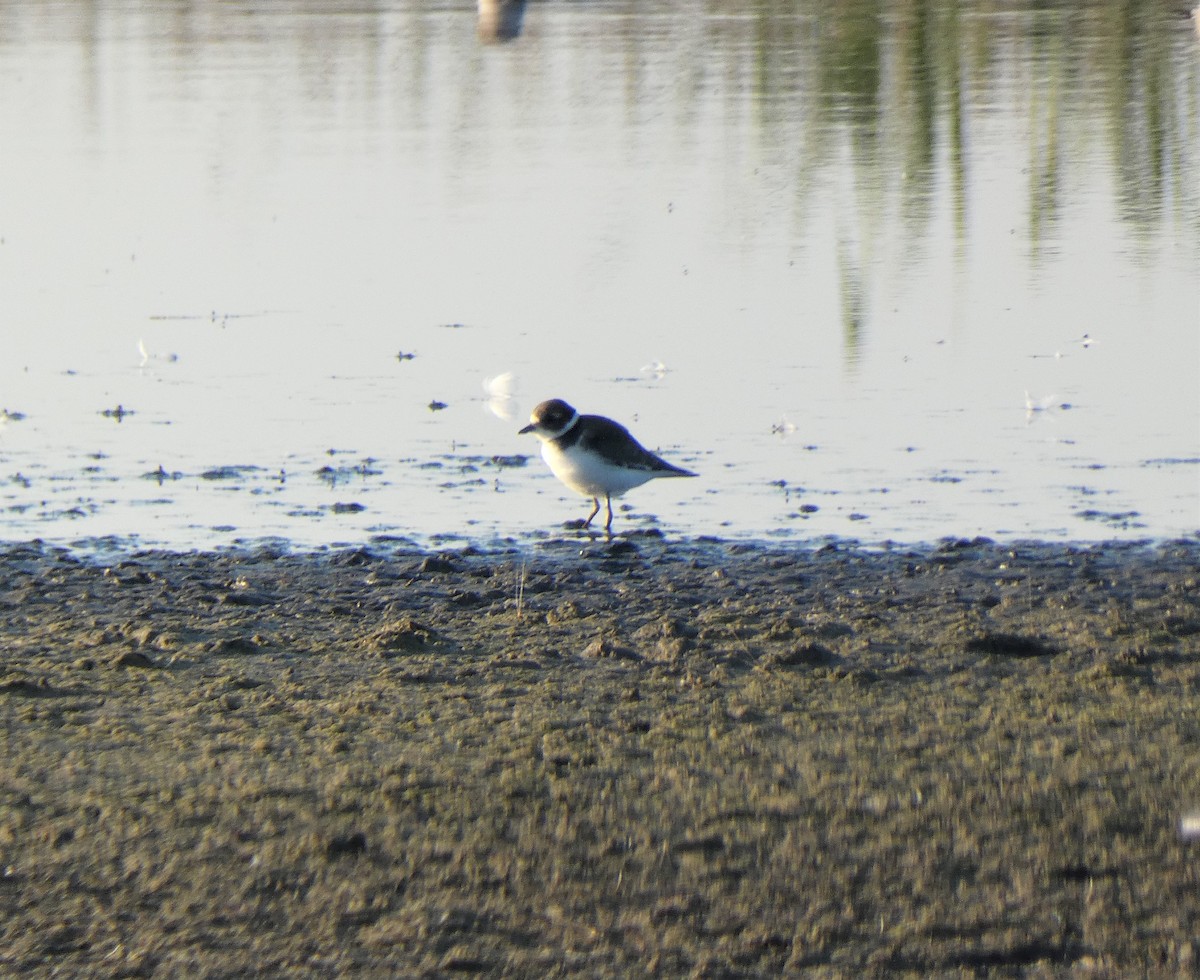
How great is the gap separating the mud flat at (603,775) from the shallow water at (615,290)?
1.41 m

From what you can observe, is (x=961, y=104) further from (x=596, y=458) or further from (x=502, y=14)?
(x=596, y=458)

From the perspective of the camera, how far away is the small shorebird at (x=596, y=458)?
799cm

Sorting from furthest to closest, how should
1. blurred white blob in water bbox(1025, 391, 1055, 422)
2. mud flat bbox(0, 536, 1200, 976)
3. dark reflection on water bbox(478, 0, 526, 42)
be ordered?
dark reflection on water bbox(478, 0, 526, 42), blurred white blob in water bbox(1025, 391, 1055, 422), mud flat bbox(0, 536, 1200, 976)

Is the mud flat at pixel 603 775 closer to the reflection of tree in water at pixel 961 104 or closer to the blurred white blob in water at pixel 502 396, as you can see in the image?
the blurred white blob in water at pixel 502 396

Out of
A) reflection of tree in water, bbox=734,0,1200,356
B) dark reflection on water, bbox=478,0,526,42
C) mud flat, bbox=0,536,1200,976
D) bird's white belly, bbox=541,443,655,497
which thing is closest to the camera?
mud flat, bbox=0,536,1200,976

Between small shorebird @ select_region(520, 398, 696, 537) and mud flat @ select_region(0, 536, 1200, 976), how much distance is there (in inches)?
44.2

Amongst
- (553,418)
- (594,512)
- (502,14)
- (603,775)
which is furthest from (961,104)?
(603,775)

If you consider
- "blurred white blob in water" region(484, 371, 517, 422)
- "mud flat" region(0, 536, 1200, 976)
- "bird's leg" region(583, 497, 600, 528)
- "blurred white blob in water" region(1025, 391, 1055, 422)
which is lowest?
"bird's leg" region(583, 497, 600, 528)

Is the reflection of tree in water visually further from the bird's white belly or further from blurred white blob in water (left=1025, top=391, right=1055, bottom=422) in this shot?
the bird's white belly

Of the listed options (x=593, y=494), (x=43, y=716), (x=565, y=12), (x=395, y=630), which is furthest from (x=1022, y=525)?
(x=565, y=12)

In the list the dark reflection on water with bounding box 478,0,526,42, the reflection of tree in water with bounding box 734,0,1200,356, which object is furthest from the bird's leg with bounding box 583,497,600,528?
the dark reflection on water with bounding box 478,0,526,42

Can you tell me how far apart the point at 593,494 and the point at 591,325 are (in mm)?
3302

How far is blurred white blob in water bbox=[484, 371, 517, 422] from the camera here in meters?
9.66

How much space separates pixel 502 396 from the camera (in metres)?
9.88
